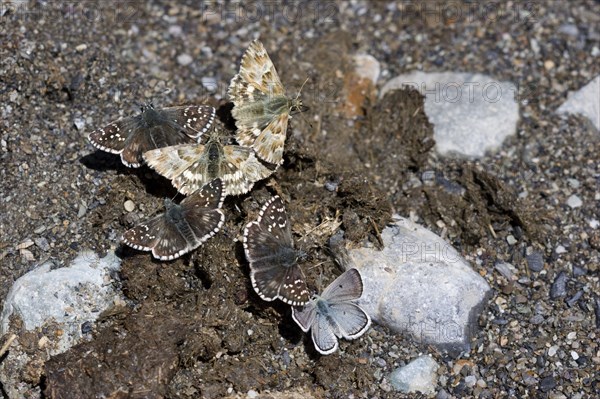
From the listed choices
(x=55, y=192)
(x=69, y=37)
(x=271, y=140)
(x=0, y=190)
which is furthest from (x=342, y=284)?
(x=69, y=37)

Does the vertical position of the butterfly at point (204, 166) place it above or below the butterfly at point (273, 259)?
above

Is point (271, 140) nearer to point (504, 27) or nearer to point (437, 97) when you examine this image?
point (437, 97)

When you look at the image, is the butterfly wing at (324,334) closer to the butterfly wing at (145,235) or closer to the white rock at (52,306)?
the butterfly wing at (145,235)

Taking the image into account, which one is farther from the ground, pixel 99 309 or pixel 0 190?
pixel 0 190

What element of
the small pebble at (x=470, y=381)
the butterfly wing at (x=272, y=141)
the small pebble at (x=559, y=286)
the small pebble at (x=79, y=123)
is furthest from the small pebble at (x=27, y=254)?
the small pebble at (x=559, y=286)

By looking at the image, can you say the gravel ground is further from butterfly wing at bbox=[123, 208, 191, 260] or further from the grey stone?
butterfly wing at bbox=[123, 208, 191, 260]

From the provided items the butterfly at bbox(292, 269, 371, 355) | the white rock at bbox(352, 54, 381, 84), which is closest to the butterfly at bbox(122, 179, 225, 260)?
the butterfly at bbox(292, 269, 371, 355)
